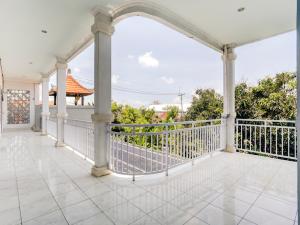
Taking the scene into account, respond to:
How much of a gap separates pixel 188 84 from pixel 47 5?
28127mm

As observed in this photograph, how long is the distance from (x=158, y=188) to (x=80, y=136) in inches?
108

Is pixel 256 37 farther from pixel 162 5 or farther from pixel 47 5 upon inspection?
pixel 47 5

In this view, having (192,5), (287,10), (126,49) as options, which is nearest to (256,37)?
(287,10)

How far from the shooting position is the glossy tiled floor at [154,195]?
75.0 inches

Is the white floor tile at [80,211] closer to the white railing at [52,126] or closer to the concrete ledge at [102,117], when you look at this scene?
Answer: the concrete ledge at [102,117]

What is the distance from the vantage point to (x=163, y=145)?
10.8ft

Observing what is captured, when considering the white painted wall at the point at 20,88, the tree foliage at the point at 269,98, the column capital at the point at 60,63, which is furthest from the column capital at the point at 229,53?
the white painted wall at the point at 20,88

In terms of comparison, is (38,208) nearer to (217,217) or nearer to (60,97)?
(217,217)

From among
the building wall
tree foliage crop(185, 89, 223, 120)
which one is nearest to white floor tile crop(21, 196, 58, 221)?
the building wall

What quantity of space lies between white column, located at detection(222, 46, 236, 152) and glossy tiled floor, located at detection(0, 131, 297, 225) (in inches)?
45.7

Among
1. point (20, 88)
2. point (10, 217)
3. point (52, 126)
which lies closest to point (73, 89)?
point (20, 88)

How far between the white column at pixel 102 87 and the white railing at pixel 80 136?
35.3 inches

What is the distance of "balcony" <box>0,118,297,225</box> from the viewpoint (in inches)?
76.3

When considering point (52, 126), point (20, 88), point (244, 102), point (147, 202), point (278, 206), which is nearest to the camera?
point (278, 206)
